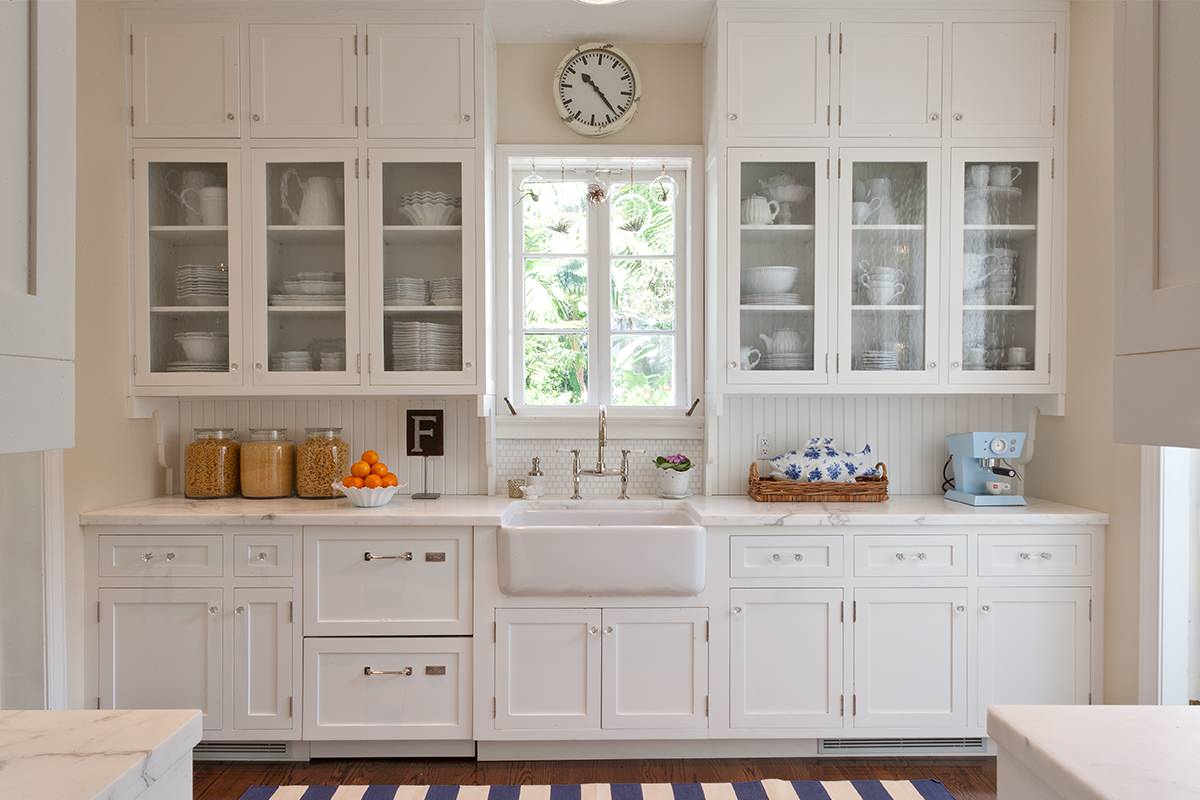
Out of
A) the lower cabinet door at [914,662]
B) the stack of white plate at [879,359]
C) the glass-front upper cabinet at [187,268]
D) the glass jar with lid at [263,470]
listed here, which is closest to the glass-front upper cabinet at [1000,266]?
the stack of white plate at [879,359]

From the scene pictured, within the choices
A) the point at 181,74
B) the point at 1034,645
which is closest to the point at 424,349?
the point at 181,74

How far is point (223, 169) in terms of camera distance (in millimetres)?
2871

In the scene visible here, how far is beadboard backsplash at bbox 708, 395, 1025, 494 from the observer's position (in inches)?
125

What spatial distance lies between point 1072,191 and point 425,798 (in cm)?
306

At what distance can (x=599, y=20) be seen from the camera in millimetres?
3033

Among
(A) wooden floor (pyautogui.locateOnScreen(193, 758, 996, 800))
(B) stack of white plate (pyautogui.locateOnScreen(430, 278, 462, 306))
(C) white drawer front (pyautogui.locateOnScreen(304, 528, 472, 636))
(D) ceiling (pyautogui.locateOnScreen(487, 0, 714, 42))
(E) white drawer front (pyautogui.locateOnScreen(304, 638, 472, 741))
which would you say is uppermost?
(D) ceiling (pyautogui.locateOnScreen(487, 0, 714, 42))

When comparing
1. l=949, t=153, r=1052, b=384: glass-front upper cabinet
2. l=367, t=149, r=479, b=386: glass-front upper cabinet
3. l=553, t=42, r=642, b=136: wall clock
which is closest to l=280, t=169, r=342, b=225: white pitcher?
l=367, t=149, r=479, b=386: glass-front upper cabinet

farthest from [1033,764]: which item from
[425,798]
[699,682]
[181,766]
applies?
[425,798]

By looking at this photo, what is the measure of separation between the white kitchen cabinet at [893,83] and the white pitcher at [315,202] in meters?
1.89

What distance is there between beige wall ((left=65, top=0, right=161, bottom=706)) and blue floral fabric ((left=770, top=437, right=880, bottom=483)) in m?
2.46

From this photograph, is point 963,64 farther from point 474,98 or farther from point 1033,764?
point 1033,764

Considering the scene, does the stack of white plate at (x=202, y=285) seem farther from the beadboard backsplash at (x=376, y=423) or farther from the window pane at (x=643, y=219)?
the window pane at (x=643, y=219)

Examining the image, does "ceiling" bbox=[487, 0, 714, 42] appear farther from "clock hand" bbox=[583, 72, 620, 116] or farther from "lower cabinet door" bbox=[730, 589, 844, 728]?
"lower cabinet door" bbox=[730, 589, 844, 728]

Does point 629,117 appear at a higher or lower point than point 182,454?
higher
